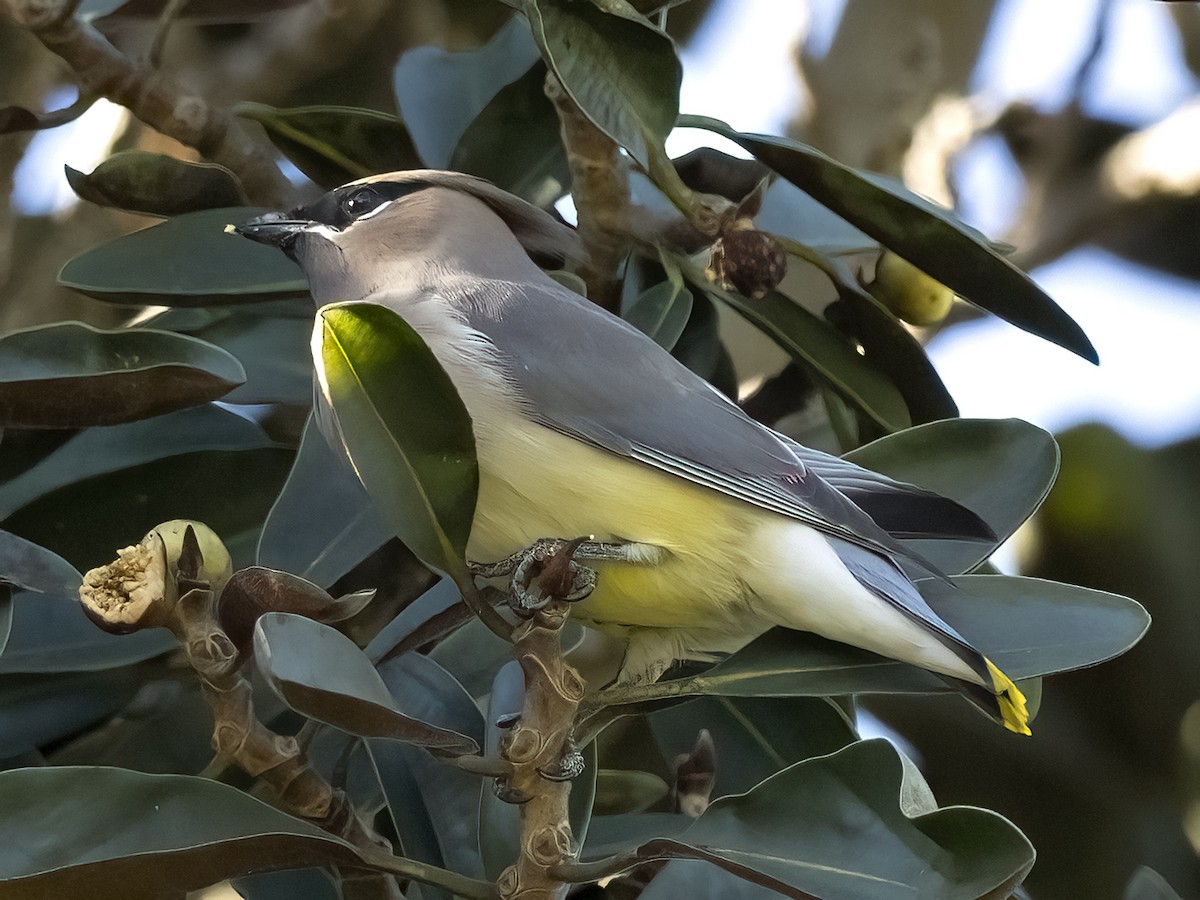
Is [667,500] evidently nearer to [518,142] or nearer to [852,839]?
[852,839]

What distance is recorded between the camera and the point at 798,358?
1.76m

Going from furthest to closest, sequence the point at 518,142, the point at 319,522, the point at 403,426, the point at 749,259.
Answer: the point at 518,142
the point at 749,259
the point at 319,522
the point at 403,426

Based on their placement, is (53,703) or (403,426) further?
(53,703)

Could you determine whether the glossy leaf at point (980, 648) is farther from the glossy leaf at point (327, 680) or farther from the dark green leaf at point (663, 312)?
the dark green leaf at point (663, 312)

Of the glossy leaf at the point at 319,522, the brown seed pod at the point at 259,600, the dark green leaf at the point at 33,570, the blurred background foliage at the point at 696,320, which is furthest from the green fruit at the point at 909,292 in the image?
the dark green leaf at the point at 33,570

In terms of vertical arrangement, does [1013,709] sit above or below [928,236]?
below

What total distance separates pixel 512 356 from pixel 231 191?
25.6 inches

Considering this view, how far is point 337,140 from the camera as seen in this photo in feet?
6.37

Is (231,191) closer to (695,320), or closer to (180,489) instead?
(180,489)

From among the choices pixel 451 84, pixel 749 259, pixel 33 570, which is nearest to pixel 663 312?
pixel 749 259

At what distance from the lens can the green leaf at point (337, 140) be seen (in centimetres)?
191

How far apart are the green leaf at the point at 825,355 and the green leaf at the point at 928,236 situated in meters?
0.20

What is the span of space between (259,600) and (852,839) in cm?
54

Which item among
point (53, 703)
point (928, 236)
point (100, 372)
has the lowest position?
point (53, 703)
